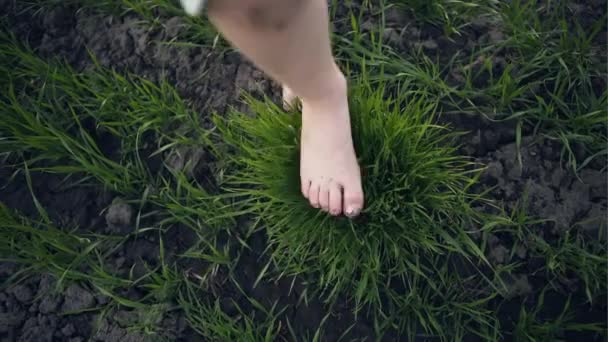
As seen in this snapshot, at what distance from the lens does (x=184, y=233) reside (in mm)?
1265

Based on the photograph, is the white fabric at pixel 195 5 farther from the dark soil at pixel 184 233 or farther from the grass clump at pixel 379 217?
the dark soil at pixel 184 233

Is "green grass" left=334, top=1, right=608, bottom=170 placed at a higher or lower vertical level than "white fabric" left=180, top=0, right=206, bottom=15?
lower

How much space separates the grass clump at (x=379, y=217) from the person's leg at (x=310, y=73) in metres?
0.04

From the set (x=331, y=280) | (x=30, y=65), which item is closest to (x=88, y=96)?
(x=30, y=65)

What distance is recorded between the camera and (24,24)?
4.87 feet

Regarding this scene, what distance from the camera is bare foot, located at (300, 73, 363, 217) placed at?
1.12 m

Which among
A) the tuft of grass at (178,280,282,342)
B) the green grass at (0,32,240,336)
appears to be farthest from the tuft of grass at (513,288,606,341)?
the green grass at (0,32,240,336)

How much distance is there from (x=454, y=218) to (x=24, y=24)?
47.2 inches

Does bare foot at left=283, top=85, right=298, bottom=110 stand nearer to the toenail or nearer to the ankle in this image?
the ankle

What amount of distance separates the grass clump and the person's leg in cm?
4

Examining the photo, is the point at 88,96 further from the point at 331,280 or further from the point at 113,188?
the point at 331,280

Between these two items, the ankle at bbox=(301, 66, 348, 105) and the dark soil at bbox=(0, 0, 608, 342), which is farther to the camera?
the dark soil at bbox=(0, 0, 608, 342)

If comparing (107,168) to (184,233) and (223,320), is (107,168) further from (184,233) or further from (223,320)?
(223,320)

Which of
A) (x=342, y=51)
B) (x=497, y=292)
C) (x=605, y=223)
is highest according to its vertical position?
(x=342, y=51)
